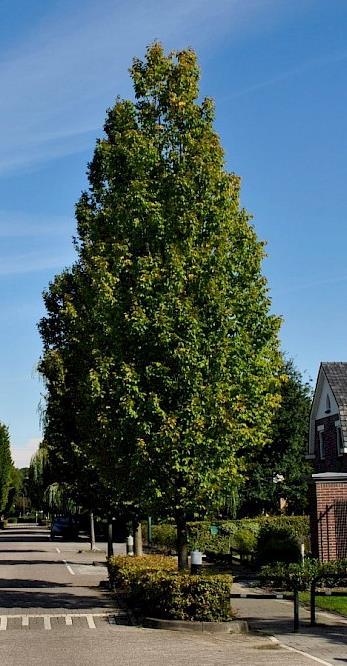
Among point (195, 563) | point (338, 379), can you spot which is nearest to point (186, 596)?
point (195, 563)

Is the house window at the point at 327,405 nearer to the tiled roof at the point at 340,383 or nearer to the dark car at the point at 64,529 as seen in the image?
the tiled roof at the point at 340,383

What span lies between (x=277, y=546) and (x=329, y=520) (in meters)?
2.40

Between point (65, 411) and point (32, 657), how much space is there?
20.5m

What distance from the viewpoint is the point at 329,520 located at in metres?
28.7

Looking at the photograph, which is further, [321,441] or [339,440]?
[321,441]

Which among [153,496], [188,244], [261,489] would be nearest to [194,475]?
[153,496]

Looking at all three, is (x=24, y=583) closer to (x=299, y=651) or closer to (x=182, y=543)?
(x=182, y=543)

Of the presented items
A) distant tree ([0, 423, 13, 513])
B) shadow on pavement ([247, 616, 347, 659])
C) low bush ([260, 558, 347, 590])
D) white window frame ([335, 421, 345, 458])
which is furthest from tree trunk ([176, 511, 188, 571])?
distant tree ([0, 423, 13, 513])

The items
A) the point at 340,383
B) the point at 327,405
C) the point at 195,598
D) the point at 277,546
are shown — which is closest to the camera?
the point at 195,598

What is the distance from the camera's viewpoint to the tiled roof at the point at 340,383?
35.8 metres

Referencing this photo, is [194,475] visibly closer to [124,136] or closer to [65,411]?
[124,136]

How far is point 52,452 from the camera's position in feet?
122

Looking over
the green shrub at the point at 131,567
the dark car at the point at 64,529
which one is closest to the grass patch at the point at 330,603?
the green shrub at the point at 131,567

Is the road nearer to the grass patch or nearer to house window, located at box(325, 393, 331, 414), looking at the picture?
the grass patch
